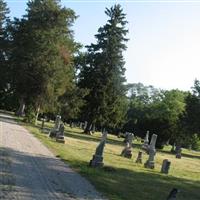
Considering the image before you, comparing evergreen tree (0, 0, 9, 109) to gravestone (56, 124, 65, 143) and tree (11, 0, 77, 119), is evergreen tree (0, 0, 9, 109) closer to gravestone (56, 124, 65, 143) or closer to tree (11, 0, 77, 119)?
tree (11, 0, 77, 119)

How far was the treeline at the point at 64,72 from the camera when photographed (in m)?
54.5

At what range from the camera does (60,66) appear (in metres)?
54.5

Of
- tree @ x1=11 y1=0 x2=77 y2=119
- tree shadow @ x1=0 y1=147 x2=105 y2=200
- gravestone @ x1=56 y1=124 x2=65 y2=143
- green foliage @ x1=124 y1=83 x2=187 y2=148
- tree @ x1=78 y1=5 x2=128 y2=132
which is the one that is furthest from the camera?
green foliage @ x1=124 y1=83 x2=187 y2=148


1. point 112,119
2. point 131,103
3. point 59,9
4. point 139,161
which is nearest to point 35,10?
point 59,9

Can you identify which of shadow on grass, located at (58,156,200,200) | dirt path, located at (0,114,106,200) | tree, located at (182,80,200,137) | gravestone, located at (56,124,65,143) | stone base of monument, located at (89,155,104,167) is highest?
tree, located at (182,80,200,137)

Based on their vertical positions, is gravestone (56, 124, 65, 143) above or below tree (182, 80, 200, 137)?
below

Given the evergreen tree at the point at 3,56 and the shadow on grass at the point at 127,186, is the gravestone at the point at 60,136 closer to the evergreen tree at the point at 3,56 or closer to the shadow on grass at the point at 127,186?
the shadow on grass at the point at 127,186

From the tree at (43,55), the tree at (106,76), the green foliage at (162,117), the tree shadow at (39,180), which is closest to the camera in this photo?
the tree shadow at (39,180)

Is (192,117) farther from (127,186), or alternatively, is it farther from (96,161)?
(127,186)

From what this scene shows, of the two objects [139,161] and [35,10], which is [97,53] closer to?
[35,10]

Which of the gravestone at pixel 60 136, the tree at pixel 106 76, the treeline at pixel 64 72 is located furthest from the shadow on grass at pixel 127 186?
the tree at pixel 106 76

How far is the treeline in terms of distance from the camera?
5447cm

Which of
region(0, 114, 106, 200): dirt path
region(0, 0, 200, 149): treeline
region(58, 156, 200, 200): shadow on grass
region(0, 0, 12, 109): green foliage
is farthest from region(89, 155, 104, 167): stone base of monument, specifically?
region(0, 0, 12, 109): green foliage

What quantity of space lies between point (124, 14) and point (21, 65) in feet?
61.0
